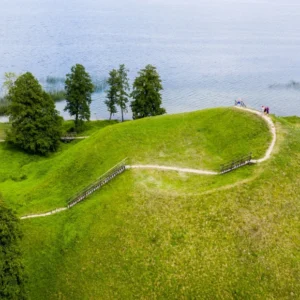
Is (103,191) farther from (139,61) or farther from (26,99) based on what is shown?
(139,61)

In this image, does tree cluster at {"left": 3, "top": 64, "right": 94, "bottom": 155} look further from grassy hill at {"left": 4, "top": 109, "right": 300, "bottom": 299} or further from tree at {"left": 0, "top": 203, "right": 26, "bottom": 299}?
tree at {"left": 0, "top": 203, "right": 26, "bottom": 299}

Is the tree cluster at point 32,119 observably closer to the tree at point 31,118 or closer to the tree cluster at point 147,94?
the tree at point 31,118

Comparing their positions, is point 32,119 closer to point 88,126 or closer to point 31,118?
point 31,118

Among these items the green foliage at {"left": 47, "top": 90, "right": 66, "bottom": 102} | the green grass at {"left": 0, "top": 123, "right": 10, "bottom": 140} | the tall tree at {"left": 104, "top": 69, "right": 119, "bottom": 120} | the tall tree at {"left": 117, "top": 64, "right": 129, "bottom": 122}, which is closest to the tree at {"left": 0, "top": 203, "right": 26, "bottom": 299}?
the green grass at {"left": 0, "top": 123, "right": 10, "bottom": 140}

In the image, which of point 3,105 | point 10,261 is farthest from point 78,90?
point 10,261

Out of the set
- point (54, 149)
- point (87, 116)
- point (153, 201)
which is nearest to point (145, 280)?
point (153, 201)
